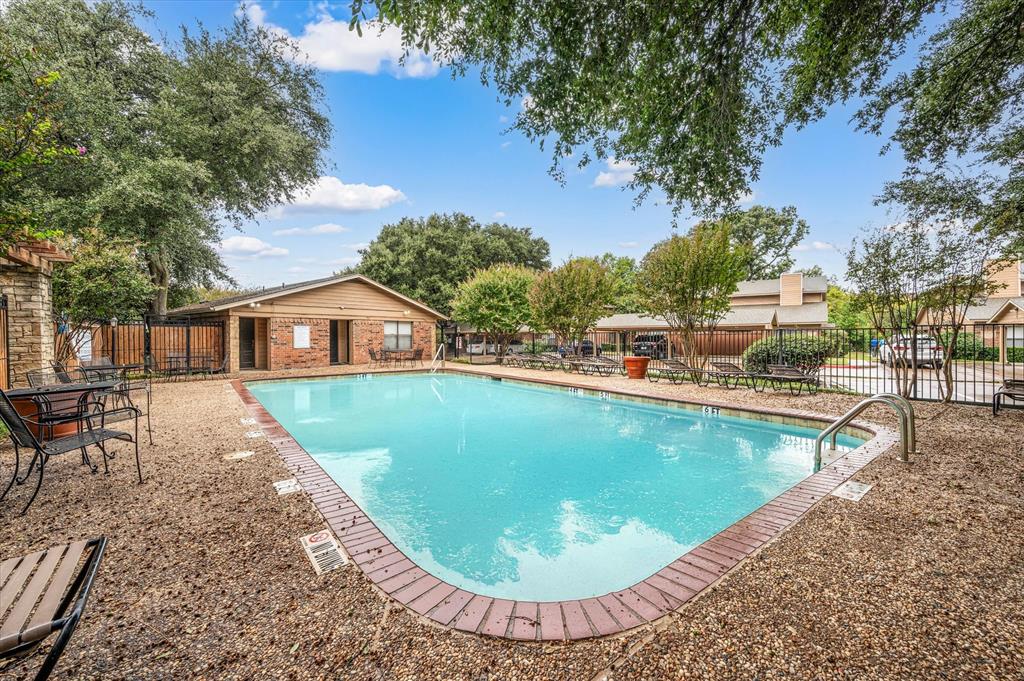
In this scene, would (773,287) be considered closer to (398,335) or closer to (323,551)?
(398,335)

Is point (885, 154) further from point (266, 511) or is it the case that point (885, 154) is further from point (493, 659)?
point (266, 511)

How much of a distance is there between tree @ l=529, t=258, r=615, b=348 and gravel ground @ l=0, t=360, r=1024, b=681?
13020 millimetres

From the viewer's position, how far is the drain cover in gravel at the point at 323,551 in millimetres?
2664

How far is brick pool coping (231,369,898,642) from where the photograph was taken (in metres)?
2.11

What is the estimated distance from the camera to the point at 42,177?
45.6 feet

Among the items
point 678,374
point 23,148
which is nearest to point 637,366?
point 678,374

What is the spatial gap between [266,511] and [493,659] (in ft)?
8.20

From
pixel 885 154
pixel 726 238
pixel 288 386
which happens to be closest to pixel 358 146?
pixel 288 386

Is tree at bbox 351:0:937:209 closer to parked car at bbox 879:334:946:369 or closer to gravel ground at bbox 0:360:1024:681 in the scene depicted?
gravel ground at bbox 0:360:1024:681

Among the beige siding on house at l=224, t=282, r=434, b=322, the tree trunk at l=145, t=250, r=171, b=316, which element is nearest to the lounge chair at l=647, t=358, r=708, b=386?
the beige siding on house at l=224, t=282, r=434, b=322

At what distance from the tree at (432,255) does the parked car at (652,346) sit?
37.0 ft

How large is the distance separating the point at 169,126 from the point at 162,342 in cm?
789

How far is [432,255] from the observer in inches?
1123

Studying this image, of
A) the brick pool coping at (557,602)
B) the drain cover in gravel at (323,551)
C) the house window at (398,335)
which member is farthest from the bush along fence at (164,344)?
the brick pool coping at (557,602)
